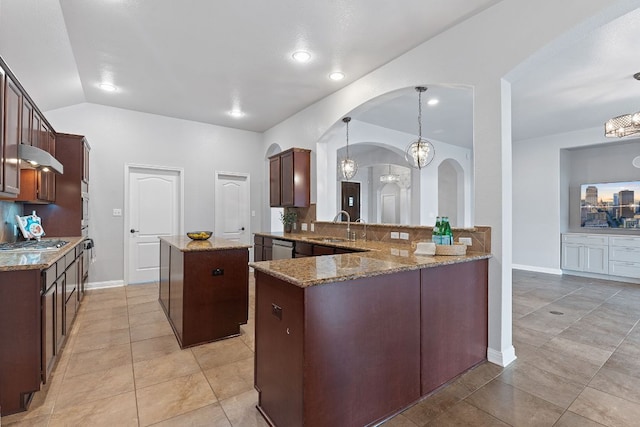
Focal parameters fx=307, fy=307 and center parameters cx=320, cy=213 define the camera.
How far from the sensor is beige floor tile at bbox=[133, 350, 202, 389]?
2244mm

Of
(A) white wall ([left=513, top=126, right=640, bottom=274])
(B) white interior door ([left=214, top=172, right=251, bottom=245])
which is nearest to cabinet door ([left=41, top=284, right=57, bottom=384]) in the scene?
(B) white interior door ([left=214, top=172, right=251, bottom=245])

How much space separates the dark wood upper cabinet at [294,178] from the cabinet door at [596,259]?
5.38m

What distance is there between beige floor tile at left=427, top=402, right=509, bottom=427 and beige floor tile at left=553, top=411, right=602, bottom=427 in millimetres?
336

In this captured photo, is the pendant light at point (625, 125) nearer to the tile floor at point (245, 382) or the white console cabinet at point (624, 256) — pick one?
the tile floor at point (245, 382)

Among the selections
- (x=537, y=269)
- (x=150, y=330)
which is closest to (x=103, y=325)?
(x=150, y=330)

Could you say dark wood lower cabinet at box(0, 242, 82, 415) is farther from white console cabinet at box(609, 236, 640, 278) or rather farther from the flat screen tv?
the flat screen tv

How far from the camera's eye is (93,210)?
15.8ft

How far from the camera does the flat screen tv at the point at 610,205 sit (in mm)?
5527

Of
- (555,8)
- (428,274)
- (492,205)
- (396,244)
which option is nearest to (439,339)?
(428,274)

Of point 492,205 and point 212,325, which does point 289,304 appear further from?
point 492,205

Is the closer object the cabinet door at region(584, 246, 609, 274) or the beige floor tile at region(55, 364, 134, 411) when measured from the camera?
the beige floor tile at region(55, 364, 134, 411)

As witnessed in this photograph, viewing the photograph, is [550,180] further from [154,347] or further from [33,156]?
[33,156]

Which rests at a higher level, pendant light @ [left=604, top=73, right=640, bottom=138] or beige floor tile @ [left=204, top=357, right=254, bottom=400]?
pendant light @ [left=604, top=73, right=640, bottom=138]

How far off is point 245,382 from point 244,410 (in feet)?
1.07
